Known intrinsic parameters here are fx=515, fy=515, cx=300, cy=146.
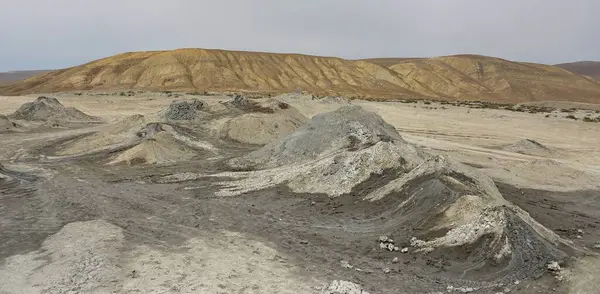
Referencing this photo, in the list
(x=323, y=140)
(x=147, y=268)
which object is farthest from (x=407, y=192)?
(x=147, y=268)

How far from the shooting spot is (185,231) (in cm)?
1077

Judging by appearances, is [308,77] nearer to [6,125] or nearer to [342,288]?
[6,125]

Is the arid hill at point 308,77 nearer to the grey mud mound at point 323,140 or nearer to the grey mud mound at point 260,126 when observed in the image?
the grey mud mound at point 260,126

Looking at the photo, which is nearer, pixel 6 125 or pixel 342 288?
pixel 342 288

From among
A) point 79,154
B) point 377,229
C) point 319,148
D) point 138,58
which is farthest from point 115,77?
point 377,229

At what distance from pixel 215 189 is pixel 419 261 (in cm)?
687

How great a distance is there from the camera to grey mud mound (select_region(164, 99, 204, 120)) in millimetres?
25766

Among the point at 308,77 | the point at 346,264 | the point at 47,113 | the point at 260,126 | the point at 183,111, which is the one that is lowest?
the point at 346,264

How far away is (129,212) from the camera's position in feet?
39.8

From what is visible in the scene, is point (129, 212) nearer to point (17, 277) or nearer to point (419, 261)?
point (17, 277)

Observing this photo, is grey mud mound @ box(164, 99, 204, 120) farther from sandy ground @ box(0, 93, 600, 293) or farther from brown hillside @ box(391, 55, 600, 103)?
brown hillside @ box(391, 55, 600, 103)

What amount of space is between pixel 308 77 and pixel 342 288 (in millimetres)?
87546

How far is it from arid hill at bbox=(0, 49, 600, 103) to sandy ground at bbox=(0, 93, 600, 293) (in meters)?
61.7

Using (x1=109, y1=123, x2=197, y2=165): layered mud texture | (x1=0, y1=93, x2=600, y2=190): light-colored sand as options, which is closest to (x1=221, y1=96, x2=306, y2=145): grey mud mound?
(x1=0, y1=93, x2=600, y2=190): light-colored sand
